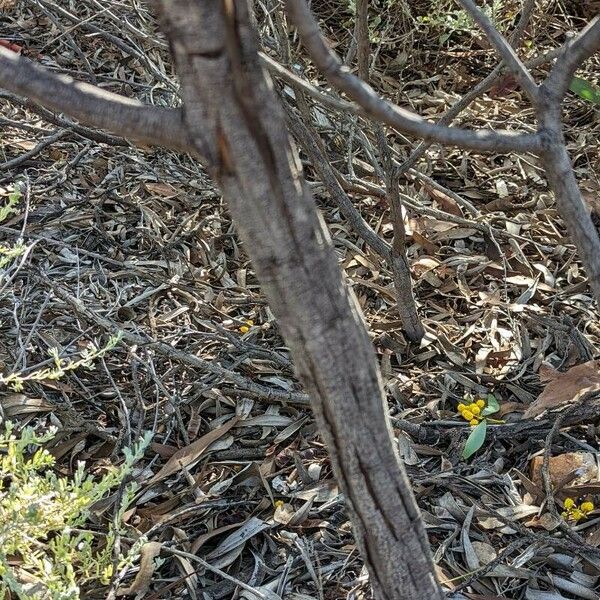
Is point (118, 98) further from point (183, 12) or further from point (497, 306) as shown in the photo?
point (497, 306)

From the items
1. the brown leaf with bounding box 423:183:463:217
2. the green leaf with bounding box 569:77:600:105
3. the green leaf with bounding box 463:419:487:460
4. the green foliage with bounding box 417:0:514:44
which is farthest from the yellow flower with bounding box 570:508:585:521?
the green foliage with bounding box 417:0:514:44

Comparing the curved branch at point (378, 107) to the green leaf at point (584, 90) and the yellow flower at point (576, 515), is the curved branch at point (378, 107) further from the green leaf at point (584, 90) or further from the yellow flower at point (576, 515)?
the green leaf at point (584, 90)

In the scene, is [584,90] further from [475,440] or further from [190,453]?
[190,453]

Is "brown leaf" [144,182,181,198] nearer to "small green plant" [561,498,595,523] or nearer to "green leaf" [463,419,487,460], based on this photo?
"green leaf" [463,419,487,460]

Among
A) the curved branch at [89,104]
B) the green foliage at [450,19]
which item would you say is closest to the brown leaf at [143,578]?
the curved branch at [89,104]

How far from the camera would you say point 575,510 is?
6.01ft

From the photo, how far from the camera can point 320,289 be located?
3.23 feet

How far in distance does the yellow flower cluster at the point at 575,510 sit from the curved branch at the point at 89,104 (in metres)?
1.33

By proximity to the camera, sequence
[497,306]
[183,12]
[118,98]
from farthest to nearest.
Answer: [497,306] → [118,98] → [183,12]

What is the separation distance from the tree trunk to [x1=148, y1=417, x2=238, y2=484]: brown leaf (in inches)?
37.6

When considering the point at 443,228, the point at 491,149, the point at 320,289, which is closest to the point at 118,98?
the point at 320,289

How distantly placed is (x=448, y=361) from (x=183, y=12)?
1.65 m

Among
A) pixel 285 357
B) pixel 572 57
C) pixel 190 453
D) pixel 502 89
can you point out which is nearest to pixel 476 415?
pixel 285 357

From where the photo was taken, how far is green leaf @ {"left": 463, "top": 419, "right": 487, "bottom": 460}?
1966 millimetres
